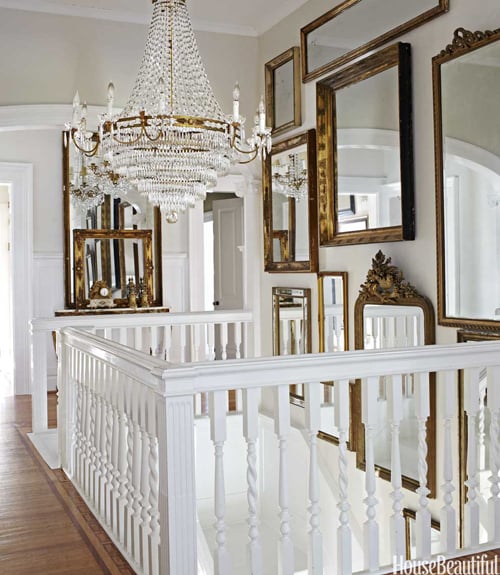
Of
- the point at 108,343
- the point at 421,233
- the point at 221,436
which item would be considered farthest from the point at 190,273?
the point at 221,436

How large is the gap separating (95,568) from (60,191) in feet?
16.0

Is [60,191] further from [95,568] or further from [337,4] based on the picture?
[95,568]

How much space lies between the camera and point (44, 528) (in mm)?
3109

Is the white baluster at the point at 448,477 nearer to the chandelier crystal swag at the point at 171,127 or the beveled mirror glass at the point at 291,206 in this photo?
the chandelier crystal swag at the point at 171,127

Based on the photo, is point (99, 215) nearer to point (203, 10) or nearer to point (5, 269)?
point (203, 10)

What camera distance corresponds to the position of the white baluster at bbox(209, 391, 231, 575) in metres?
2.19

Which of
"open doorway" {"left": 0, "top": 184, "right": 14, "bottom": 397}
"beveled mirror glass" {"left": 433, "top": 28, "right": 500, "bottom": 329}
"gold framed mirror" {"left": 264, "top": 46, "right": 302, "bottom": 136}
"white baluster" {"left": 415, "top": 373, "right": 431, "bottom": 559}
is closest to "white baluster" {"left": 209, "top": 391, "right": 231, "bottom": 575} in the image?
"white baluster" {"left": 415, "top": 373, "right": 431, "bottom": 559}

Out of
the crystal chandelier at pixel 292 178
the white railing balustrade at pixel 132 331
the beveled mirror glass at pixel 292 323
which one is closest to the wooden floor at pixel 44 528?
the white railing balustrade at pixel 132 331

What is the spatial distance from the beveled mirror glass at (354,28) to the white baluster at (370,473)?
87.9 inches

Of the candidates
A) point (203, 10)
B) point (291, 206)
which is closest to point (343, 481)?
point (291, 206)

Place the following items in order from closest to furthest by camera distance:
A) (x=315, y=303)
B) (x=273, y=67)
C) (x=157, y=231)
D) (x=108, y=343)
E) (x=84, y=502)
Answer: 1. (x=108, y=343)
2. (x=84, y=502)
3. (x=315, y=303)
4. (x=273, y=67)
5. (x=157, y=231)

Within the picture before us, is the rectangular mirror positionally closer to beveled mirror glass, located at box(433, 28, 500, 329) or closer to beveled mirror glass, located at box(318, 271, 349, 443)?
beveled mirror glass, located at box(318, 271, 349, 443)

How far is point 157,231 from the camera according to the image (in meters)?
6.92

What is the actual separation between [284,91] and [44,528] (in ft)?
11.6
